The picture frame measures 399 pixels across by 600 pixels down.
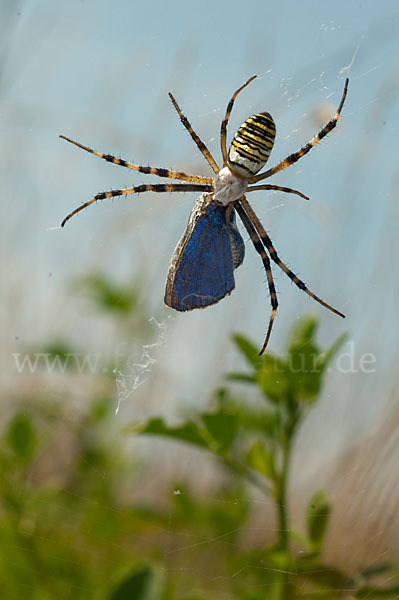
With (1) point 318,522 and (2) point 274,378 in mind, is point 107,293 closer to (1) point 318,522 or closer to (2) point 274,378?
(2) point 274,378

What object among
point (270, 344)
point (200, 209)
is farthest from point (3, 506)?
point (200, 209)

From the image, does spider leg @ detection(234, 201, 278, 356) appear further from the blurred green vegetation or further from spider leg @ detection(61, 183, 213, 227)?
the blurred green vegetation

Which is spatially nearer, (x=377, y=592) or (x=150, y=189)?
(x=377, y=592)

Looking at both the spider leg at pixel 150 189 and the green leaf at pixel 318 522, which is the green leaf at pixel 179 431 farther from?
the spider leg at pixel 150 189

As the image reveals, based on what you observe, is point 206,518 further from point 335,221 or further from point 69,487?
point 335,221

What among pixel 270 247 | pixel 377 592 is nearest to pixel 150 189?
pixel 270 247

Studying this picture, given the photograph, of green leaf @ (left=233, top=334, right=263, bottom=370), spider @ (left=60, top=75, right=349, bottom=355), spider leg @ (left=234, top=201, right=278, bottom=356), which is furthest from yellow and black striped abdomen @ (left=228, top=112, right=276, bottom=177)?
green leaf @ (left=233, top=334, right=263, bottom=370)
